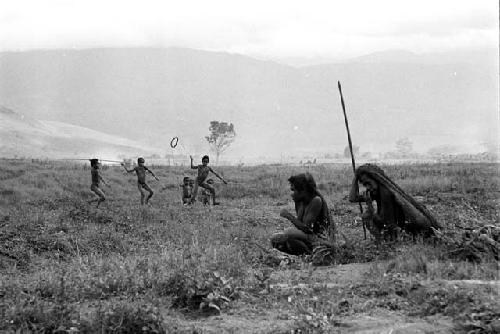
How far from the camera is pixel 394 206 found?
388 inches

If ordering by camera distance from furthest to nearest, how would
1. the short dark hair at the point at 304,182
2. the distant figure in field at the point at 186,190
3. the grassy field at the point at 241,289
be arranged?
the distant figure in field at the point at 186,190
the short dark hair at the point at 304,182
the grassy field at the point at 241,289

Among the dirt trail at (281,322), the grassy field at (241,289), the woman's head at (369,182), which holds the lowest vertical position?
the dirt trail at (281,322)

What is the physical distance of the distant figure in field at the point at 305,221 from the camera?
31.3 ft

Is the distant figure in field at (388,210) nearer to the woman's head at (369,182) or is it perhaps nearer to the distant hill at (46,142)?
the woman's head at (369,182)

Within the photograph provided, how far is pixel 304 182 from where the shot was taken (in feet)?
32.0

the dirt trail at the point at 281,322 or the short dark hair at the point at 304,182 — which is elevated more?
the short dark hair at the point at 304,182

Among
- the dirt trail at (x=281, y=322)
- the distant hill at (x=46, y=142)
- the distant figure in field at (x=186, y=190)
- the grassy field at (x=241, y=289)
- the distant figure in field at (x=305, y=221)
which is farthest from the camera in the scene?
the distant hill at (x=46, y=142)

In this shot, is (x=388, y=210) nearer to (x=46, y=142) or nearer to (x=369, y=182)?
(x=369, y=182)

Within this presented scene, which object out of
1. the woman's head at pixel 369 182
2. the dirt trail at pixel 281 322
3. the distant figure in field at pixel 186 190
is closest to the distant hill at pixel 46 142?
the distant figure in field at pixel 186 190

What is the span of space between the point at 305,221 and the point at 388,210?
137 cm

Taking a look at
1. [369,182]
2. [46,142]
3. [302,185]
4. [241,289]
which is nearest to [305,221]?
[302,185]

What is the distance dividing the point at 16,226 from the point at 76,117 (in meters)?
187

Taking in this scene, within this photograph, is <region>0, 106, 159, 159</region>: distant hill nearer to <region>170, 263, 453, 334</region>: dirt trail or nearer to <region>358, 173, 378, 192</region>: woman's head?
<region>358, 173, 378, 192</region>: woman's head

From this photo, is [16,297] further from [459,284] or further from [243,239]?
[243,239]
